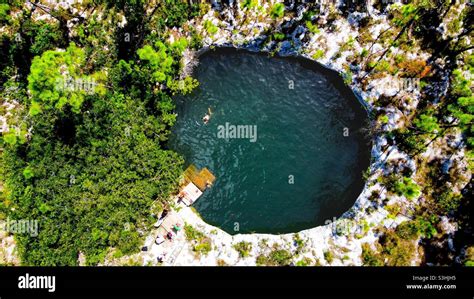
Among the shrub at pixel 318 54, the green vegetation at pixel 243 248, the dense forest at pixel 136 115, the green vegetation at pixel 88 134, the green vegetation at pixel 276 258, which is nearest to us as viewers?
the green vegetation at pixel 88 134

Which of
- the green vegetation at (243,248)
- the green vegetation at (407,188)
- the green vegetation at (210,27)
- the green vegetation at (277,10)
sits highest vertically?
the green vegetation at (277,10)

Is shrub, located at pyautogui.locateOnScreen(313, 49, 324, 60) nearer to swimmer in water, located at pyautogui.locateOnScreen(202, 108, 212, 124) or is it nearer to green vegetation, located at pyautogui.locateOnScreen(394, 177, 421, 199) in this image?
swimmer in water, located at pyautogui.locateOnScreen(202, 108, 212, 124)

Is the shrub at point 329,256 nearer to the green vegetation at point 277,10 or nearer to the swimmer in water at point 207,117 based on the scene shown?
the swimmer in water at point 207,117

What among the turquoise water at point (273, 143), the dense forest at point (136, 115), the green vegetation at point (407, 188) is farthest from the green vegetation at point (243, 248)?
the green vegetation at point (407, 188)

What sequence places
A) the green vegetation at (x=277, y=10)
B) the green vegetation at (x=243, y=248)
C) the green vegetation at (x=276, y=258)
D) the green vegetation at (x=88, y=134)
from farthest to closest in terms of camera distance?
the green vegetation at (x=277, y=10) → the green vegetation at (x=243, y=248) → the green vegetation at (x=276, y=258) → the green vegetation at (x=88, y=134)

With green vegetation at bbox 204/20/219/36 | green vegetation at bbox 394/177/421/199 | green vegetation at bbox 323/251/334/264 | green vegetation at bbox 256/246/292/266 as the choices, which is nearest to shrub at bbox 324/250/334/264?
green vegetation at bbox 323/251/334/264

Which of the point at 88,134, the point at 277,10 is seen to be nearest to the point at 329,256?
the point at 277,10

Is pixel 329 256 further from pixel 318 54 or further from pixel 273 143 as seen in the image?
pixel 318 54
